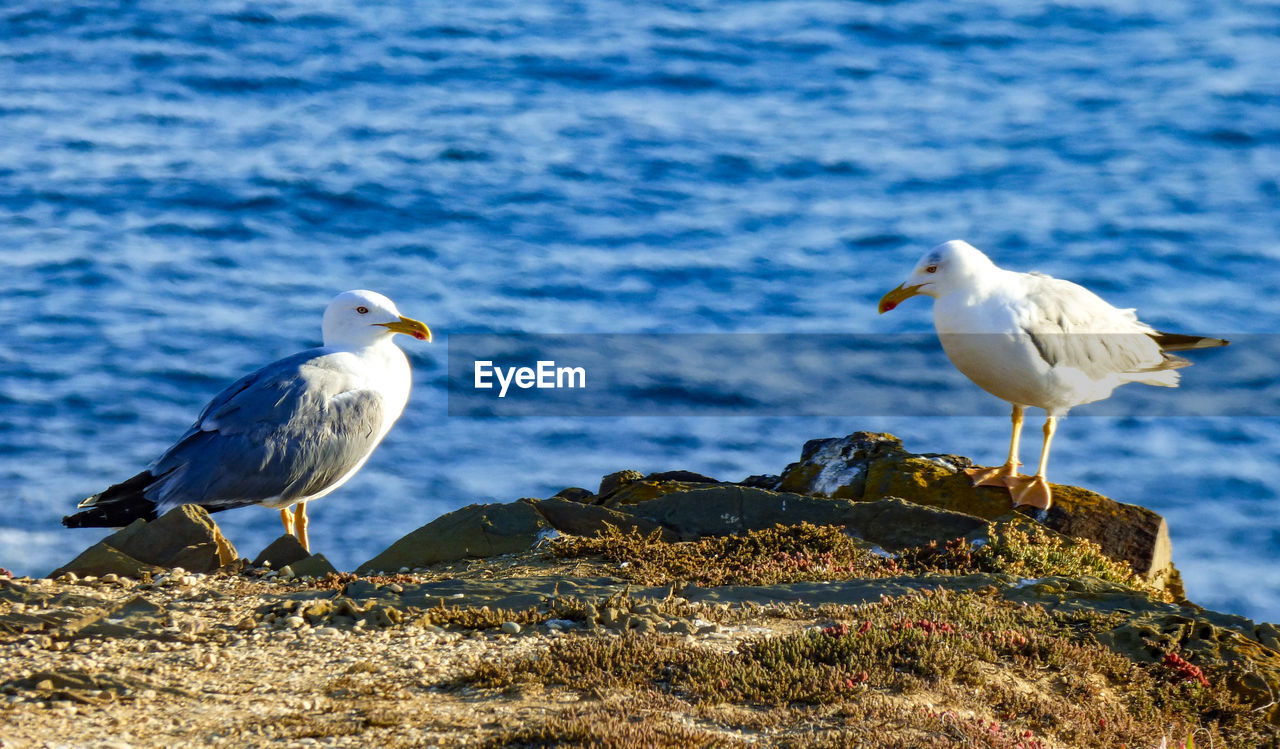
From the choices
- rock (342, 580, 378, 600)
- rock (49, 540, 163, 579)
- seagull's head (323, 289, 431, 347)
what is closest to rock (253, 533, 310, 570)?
rock (49, 540, 163, 579)

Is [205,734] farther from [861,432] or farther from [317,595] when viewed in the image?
[861,432]

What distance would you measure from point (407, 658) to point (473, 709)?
2.49ft

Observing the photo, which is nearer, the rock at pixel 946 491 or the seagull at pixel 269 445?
the rock at pixel 946 491

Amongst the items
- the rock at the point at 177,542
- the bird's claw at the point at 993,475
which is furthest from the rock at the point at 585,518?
the bird's claw at the point at 993,475

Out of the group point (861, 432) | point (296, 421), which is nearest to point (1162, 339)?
point (861, 432)

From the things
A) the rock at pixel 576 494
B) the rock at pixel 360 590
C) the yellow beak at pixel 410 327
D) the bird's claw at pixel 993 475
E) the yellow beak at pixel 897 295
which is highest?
the yellow beak at pixel 897 295

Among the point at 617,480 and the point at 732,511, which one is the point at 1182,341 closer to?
the point at 732,511

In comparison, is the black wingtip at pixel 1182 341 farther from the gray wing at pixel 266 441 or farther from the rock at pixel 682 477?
the gray wing at pixel 266 441

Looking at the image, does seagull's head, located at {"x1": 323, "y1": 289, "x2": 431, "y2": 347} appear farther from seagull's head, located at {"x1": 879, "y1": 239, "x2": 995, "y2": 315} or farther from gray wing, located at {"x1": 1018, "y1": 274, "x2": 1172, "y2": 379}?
gray wing, located at {"x1": 1018, "y1": 274, "x2": 1172, "y2": 379}

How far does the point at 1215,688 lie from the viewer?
6.64 m

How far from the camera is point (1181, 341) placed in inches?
436

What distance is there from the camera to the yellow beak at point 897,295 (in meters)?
10.3

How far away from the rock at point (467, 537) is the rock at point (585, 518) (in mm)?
114

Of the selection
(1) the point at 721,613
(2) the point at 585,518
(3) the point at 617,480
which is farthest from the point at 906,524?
(3) the point at 617,480
